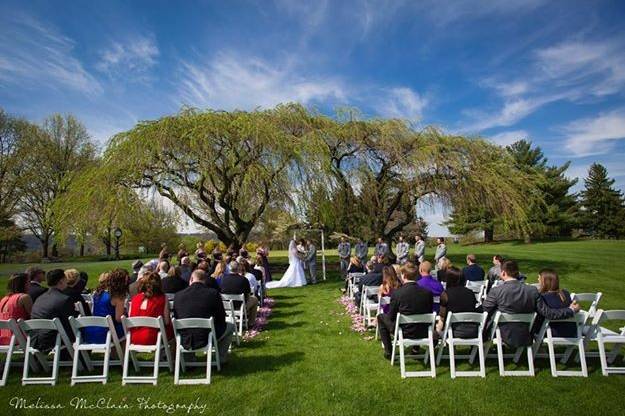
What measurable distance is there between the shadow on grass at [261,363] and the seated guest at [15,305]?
10.0 ft

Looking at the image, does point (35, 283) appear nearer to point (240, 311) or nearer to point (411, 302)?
point (240, 311)

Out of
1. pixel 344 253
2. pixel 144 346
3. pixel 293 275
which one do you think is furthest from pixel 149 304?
pixel 344 253

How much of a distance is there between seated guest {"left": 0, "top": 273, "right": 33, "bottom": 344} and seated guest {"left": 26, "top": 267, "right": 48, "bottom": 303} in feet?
2.24

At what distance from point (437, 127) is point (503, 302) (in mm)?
12787

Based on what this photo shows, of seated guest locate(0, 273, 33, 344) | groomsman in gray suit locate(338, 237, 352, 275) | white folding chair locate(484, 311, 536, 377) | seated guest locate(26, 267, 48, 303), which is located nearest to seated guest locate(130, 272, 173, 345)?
seated guest locate(0, 273, 33, 344)

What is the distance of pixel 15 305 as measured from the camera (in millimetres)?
5461

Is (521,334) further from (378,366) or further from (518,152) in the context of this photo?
(518,152)

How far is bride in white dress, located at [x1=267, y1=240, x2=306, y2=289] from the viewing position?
1468cm

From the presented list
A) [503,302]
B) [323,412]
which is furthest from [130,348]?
[503,302]

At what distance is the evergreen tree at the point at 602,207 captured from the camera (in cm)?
4312

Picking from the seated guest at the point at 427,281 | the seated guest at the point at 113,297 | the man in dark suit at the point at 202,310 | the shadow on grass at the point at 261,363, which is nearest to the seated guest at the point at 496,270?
the seated guest at the point at 427,281

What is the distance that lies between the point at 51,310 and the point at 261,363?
10.1 feet

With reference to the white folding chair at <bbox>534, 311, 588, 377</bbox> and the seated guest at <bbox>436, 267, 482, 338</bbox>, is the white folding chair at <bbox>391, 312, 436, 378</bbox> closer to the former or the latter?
the seated guest at <bbox>436, 267, 482, 338</bbox>

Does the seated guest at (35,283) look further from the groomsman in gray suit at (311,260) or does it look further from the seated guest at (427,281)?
the groomsman in gray suit at (311,260)
